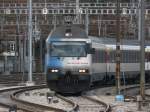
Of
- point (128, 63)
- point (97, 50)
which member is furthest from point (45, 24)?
point (97, 50)

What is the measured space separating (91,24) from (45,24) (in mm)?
7539

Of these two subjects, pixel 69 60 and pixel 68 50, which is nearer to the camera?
pixel 69 60

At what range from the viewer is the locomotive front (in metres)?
28.8

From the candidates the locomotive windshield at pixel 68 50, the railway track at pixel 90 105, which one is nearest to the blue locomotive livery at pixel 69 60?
the locomotive windshield at pixel 68 50

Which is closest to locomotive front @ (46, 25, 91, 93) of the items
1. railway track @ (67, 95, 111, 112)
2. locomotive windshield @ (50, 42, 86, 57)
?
locomotive windshield @ (50, 42, 86, 57)

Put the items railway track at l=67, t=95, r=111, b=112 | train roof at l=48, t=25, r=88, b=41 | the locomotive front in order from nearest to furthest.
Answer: railway track at l=67, t=95, r=111, b=112
the locomotive front
train roof at l=48, t=25, r=88, b=41

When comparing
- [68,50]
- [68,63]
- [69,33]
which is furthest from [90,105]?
[69,33]

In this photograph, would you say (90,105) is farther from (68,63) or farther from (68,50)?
(68,50)

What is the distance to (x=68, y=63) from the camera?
94.6 feet

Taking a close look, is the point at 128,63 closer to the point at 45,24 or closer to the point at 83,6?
the point at 83,6

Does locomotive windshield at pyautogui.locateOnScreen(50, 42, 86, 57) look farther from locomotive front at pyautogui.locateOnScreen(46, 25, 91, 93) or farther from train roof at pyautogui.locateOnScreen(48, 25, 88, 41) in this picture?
train roof at pyautogui.locateOnScreen(48, 25, 88, 41)

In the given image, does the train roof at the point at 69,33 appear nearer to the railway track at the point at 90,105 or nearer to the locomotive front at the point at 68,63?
the locomotive front at the point at 68,63

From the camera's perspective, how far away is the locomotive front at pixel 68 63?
28797 millimetres

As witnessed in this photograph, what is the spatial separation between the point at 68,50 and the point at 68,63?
698 millimetres
